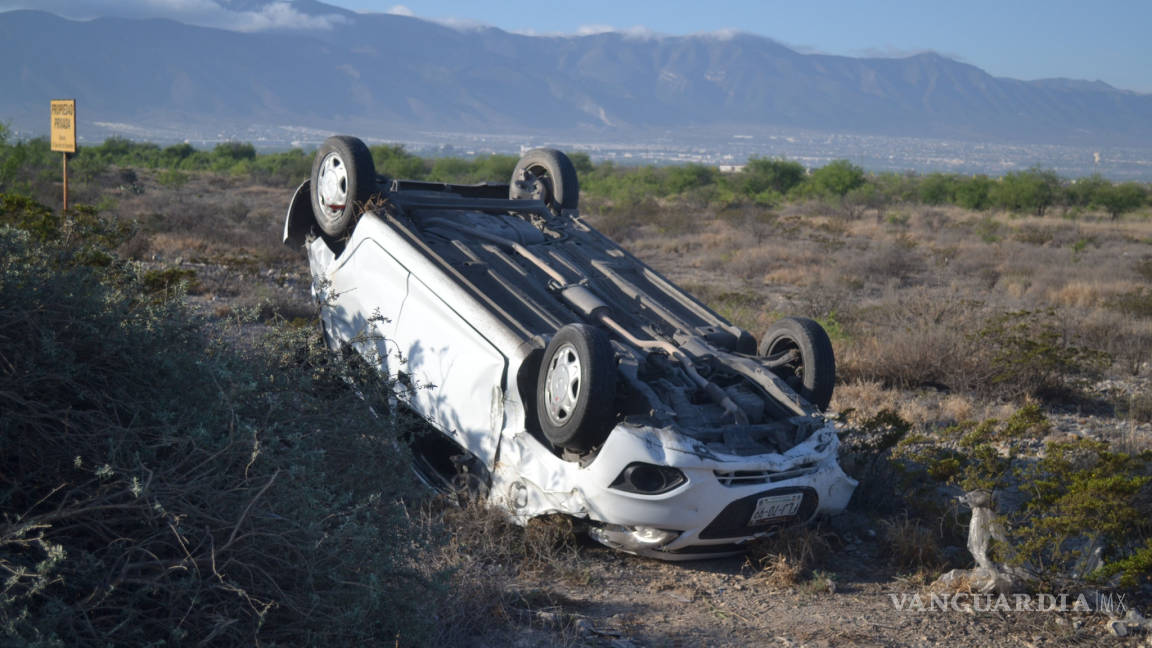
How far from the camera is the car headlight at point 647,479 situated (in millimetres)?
4547

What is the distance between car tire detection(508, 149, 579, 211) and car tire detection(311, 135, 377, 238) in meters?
1.54

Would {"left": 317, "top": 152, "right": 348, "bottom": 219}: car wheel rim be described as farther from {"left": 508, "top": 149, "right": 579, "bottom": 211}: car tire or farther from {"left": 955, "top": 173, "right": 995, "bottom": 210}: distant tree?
{"left": 955, "top": 173, "right": 995, "bottom": 210}: distant tree

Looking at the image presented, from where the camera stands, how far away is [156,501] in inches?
101

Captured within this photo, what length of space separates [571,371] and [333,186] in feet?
9.43

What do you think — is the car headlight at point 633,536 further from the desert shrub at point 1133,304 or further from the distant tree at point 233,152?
the distant tree at point 233,152

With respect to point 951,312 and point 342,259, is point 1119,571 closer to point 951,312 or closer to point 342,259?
point 342,259

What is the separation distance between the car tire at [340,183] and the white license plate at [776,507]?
11.3ft

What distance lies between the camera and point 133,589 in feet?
8.41

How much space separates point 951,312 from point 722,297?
323 cm

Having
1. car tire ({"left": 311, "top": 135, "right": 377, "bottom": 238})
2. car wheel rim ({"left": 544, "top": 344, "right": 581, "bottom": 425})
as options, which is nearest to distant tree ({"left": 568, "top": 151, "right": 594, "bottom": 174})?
car tire ({"left": 311, "top": 135, "right": 377, "bottom": 238})

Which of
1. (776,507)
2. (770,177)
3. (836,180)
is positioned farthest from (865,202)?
(776,507)

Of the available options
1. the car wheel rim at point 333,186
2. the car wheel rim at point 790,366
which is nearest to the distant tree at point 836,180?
the car wheel rim at point 790,366

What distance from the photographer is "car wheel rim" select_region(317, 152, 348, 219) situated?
656cm

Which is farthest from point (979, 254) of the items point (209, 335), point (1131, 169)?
point (1131, 169)
